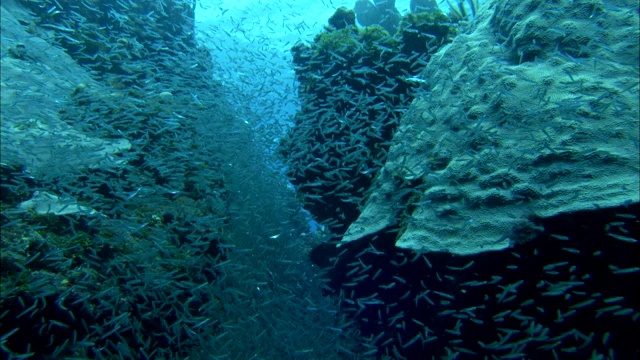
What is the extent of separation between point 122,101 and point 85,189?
3.02 m

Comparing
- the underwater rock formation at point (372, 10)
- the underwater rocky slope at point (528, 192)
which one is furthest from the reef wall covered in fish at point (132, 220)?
the underwater rock formation at point (372, 10)

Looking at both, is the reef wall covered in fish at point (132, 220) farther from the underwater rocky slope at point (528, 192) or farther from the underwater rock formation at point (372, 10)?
the underwater rock formation at point (372, 10)

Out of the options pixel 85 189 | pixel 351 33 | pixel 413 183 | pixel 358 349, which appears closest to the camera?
pixel 413 183

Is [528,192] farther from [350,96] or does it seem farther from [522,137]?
[350,96]

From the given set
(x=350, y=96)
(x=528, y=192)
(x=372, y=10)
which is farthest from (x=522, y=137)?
(x=372, y=10)

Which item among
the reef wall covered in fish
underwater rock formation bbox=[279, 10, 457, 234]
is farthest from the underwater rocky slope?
the reef wall covered in fish

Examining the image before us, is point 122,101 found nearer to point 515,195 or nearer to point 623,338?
point 515,195

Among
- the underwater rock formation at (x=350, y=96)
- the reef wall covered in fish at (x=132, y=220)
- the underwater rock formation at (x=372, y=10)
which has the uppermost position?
A: the underwater rock formation at (x=372, y=10)

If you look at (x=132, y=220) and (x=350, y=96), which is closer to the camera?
(x=132, y=220)

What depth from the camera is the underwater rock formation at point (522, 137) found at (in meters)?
3.72

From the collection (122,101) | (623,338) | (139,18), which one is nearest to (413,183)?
(623,338)

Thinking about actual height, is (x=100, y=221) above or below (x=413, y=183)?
below

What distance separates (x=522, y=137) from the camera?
4289mm

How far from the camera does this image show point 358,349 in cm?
725
